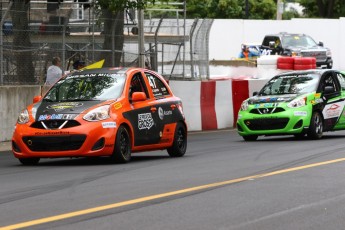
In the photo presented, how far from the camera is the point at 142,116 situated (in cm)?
1598

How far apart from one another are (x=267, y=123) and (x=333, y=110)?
1.57 m

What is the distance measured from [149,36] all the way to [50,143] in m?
14.5

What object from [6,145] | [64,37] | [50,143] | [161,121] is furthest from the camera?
[64,37]

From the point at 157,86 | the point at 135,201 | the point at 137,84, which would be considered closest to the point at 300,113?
the point at 157,86

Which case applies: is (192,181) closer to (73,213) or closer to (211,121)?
(73,213)

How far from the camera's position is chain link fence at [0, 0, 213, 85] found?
2212 centimetres

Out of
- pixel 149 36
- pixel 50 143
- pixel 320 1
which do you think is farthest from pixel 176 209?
pixel 320 1

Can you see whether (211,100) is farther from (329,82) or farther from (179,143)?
(179,143)

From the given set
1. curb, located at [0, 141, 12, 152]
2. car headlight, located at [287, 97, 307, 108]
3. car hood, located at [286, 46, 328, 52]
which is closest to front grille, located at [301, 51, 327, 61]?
car hood, located at [286, 46, 328, 52]

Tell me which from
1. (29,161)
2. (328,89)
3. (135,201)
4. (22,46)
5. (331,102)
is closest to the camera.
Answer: (135,201)

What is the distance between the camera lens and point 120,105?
15492 millimetres

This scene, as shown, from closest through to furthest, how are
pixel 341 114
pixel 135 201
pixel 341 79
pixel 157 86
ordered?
pixel 135 201
pixel 157 86
pixel 341 114
pixel 341 79

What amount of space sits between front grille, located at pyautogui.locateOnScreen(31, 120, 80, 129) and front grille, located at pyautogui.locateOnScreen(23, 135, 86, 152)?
15 centimetres

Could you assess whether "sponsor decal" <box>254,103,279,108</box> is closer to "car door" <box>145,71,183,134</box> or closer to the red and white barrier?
"car door" <box>145,71,183,134</box>
